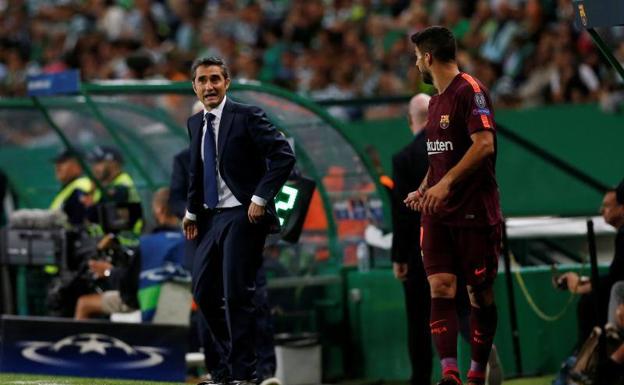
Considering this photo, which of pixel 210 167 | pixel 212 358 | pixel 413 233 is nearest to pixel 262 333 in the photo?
pixel 212 358

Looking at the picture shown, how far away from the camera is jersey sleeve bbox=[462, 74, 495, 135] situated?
318 inches

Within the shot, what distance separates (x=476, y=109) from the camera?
8117mm

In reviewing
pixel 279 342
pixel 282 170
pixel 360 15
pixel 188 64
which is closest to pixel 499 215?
pixel 282 170

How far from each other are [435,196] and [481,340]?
943mm

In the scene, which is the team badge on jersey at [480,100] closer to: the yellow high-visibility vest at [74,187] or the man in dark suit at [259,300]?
the man in dark suit at [259,300]

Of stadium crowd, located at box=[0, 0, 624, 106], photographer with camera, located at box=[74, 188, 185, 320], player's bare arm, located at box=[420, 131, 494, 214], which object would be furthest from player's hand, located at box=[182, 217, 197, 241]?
stadium crowd, located at box=[0, 0, 624, 106]

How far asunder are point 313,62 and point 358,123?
2299 mm

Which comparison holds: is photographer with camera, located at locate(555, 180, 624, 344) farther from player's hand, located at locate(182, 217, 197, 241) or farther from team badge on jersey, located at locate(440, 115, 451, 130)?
player's hand, located at locate(182, 217, 197, 241)

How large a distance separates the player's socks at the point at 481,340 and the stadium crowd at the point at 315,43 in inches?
296

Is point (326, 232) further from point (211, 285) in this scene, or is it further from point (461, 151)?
point (461, 151)

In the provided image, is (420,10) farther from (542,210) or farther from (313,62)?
(542,210)

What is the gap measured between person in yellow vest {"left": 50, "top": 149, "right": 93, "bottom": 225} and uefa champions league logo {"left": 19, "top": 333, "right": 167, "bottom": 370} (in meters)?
1.75

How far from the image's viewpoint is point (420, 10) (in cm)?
1862

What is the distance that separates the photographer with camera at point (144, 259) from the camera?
39.7 feet
